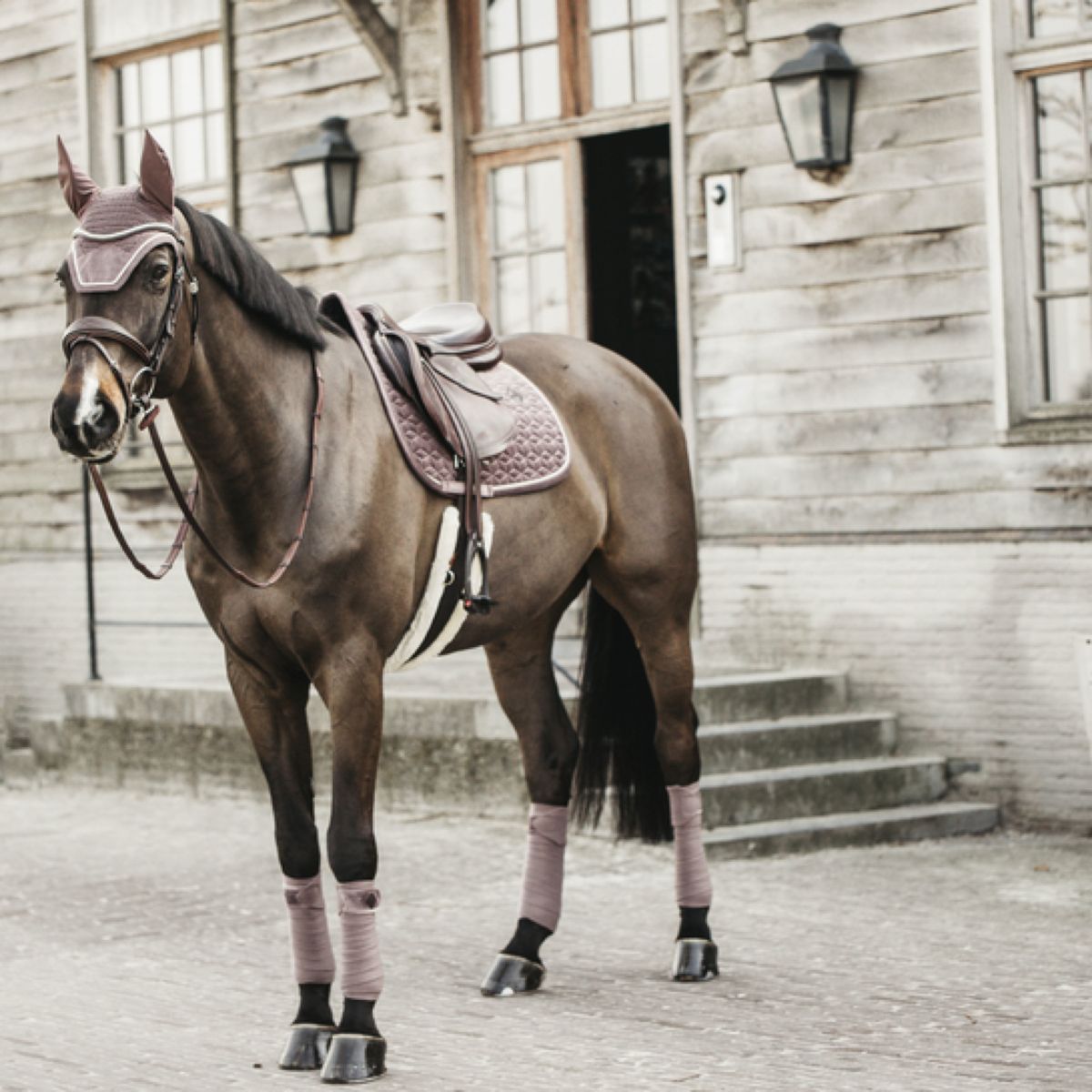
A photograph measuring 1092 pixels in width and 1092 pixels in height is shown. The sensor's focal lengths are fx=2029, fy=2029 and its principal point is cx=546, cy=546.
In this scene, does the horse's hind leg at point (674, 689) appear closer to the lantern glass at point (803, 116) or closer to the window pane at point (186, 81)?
the lantern glass at point (803, 116)

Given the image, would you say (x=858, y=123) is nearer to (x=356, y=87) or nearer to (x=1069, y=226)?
(x=1069, y=226)

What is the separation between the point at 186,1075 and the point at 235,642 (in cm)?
102

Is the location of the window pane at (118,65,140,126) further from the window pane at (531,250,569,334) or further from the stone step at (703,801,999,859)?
the stone step at (703,801,999,859)

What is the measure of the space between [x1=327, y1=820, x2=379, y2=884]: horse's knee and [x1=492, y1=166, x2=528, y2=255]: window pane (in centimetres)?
618

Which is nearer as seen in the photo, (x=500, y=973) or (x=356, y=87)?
(x=500, y=973)

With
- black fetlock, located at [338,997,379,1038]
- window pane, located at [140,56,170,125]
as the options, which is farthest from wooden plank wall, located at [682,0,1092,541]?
black fetlock, located at [338,997,379,1038]

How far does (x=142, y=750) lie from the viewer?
32.9 feet

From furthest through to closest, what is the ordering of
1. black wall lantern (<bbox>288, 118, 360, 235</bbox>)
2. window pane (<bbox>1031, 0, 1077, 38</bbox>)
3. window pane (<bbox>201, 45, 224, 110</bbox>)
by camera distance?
window pane (<bbox>201, 45, 224, 110</bbox>), black wall lantern (<bbox>288, 118, 360, 235</bbox>), window pane (<bbox>1031, 0, 1077, 38</bbox>)

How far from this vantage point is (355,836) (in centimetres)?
480

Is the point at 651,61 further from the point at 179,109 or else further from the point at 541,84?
the point at 179,109

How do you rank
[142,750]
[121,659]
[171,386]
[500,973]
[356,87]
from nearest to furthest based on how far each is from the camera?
1. [171,386]
2. [500,973]
3. [142,750]
4. [356,87]
5. [121,659]

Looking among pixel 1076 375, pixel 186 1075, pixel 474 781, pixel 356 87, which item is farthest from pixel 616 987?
pixel 356 87

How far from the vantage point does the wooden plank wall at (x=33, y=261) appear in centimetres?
1241

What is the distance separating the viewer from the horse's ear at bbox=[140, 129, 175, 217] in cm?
436
